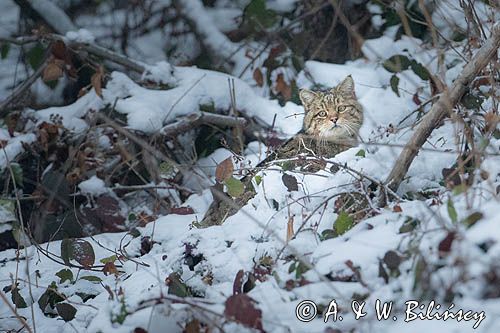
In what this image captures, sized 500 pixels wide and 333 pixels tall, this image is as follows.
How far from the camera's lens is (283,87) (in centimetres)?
564

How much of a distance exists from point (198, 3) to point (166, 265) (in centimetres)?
336

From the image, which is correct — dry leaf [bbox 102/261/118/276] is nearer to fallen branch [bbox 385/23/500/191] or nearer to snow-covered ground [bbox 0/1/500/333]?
snow-covered ground [bbox 0/1/500/333]

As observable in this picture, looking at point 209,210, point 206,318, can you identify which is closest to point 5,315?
point 209,210

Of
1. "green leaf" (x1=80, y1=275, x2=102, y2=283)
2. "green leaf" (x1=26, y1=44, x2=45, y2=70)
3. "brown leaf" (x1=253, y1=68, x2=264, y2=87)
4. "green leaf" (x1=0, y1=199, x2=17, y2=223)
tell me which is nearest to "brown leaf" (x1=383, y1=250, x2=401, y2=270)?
"green leaf" (x1=80, y1=275, x2=102, y2=283)

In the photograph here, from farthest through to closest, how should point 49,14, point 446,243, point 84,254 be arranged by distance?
point 49,14 < point 84,254 < point 446,243

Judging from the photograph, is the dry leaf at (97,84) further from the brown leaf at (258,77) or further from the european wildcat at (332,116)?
the european wildcat at (332,116)

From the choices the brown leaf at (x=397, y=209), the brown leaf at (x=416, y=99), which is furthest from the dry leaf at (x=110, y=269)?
the brown leaf at (x=416, y=99)

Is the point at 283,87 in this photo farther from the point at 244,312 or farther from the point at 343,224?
the point at 244,312

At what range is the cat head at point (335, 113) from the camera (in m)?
4.88

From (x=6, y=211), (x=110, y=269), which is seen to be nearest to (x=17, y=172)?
(x=6, y=211)

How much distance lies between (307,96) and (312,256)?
221 cm

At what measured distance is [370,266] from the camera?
2.79 m

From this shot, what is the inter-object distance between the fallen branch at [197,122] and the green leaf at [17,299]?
1.76m

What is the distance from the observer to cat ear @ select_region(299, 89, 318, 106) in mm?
5020
